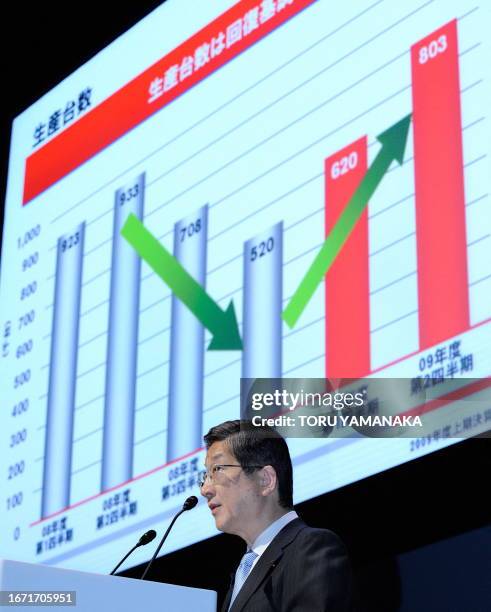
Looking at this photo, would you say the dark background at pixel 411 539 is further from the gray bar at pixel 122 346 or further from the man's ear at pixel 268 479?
the man's ear at pixel 268 479

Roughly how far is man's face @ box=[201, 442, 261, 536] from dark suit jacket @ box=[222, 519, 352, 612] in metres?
0.10

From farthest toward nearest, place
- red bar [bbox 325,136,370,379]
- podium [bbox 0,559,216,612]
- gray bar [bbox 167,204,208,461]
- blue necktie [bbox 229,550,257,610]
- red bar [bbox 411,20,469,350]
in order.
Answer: gray bar [bbox 167,204,208,461] < red bar [bbox 325,136,370,379] < red bar [bbox 411,20,469,350] < blue necktie [bbox 229,550,257,610] < podium [bbox 0,559,216,612]

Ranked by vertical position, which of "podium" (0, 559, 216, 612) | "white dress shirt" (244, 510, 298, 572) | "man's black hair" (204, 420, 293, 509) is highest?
"man's black hair" (204, 420, 293, 509)

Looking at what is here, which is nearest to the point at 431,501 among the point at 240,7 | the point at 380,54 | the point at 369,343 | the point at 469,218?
the point at 369,343

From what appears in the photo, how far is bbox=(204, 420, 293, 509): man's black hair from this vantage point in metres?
2.42

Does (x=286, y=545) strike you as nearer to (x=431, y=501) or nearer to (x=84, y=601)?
(x=84, y=601)

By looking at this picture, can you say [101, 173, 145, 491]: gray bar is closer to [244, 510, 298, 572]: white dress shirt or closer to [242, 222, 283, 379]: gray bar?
[242, 222, 283, 379]: gray bar

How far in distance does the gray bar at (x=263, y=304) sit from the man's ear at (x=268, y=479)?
72 centimetres

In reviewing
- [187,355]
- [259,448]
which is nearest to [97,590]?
[259,448]

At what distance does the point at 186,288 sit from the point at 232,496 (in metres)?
1.22

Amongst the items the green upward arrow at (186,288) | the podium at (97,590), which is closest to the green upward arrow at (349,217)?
the green upward arrow at (186,288)

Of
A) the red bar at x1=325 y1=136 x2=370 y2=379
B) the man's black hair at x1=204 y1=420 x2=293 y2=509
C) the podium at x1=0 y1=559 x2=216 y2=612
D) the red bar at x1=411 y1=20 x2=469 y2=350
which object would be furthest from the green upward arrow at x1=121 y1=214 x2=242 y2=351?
the podium at x1=0 y1=559 x2=216 y2=612

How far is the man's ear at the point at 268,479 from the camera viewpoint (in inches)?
94.7

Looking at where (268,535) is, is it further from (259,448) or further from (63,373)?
(63,373)
